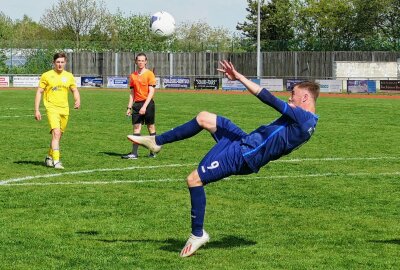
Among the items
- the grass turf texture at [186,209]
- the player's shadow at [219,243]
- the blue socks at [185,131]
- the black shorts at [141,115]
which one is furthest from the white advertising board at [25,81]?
the blue socks at [185,131]

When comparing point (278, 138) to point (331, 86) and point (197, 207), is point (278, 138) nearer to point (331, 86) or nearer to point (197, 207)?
point (197, 207)

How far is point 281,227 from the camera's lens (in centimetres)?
1001

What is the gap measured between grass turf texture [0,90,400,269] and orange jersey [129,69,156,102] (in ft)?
4.37

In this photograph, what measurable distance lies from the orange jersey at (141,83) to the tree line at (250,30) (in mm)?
50971

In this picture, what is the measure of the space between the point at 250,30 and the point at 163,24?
6599cm

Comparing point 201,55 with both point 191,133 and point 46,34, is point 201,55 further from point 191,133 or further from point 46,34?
point 191,133

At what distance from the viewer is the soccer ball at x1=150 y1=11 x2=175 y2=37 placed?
137 feet

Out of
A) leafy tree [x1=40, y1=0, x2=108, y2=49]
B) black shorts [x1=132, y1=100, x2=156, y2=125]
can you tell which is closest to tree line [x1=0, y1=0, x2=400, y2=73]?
leafy tree [x1=40, y1=0, x2=108, y2=49]

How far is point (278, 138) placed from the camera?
840 cm

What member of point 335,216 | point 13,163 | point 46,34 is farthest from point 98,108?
point 46,34

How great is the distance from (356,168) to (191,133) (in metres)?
7.73

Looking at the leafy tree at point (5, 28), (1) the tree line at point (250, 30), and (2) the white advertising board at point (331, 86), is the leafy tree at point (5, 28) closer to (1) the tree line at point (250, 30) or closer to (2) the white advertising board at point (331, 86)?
(1) the tree line at point (250, 30)

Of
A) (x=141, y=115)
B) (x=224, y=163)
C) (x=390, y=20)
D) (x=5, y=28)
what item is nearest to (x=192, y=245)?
(x=224, y=163)

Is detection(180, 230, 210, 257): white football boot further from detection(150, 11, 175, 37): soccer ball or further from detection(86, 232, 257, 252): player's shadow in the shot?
detection(150, 11, 175, 37): soccer ball
